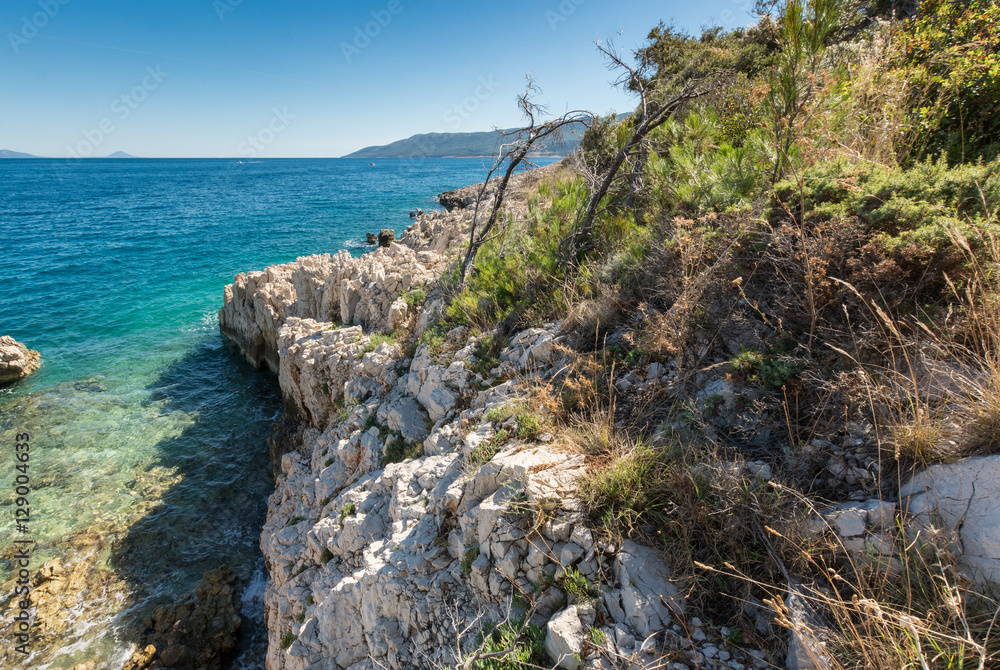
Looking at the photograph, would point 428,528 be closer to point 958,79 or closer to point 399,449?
point 399,449

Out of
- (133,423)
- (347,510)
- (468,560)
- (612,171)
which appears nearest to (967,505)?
(468,560)

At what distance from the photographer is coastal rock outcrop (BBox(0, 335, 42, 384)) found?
1398 centimetres

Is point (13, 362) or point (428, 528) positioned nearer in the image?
point (428, 528)

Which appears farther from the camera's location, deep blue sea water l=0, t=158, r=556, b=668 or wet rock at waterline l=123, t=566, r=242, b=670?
deep blue sea water l=0, t=158, r=556, b=668

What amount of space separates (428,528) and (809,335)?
3976mm

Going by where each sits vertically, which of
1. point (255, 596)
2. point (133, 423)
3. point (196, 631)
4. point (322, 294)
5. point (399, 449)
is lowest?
point (255, 596)

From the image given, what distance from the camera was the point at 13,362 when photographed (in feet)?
46.1

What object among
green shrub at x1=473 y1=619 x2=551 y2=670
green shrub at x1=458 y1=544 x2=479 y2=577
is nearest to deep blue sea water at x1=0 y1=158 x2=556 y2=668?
green shrub at x1=458 y1=544 x2=479 y2=577

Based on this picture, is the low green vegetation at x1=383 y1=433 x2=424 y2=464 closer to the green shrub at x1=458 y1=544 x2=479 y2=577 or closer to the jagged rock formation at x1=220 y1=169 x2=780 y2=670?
the jagged rock formation at x1=220 y1=169 x2=780 y2=670

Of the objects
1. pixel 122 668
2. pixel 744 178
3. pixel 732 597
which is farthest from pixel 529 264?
pixel 122 668

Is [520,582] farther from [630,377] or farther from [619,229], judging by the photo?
[619,229]

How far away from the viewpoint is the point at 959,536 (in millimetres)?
2311

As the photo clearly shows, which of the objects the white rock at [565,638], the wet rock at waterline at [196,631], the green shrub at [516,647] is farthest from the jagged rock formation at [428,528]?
the wet rock at waterline at [196,631]

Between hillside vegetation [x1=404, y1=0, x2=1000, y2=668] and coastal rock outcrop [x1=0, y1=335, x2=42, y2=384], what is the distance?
17.5m
